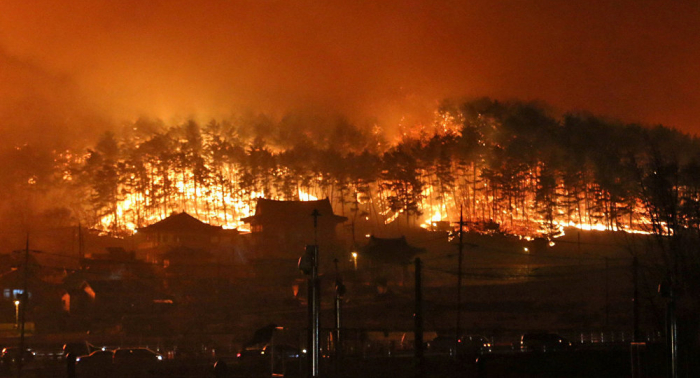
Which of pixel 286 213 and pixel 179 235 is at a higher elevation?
pixel 286 213

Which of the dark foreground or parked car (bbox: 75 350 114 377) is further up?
the dark foreground

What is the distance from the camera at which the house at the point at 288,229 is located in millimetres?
56781

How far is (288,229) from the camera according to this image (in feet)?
191

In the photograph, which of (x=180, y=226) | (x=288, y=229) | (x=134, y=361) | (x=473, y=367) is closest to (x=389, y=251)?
(x=288, y=229)

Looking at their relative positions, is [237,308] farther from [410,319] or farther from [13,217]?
[13,217]

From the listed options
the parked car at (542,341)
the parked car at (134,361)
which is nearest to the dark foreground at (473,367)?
the parked car at (134,361)

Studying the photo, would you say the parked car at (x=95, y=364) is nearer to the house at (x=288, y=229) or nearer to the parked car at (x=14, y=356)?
the parked car at (x=14, y=356)

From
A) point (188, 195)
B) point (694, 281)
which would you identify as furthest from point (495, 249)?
point (694, 281)

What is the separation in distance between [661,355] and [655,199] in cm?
605

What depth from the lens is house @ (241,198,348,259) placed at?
56781 millimetres

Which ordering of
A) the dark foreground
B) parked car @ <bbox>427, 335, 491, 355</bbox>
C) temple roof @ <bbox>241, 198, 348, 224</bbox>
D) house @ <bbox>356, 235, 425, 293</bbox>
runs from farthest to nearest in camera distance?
1. temple roof @ <bbox>241, 198, 348, 224</bbox>
2. house @ <bbox>356, 235, 425, 293</bbox>
3. parked car @ <bbox>427, 335, 491, 355</bbox>
4. the dark foreground

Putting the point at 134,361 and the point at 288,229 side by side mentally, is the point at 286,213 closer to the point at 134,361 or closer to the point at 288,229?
the point at 288,229

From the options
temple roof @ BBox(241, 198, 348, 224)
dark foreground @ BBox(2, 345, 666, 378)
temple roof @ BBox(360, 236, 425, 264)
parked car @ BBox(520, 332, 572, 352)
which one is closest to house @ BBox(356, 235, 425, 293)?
temple roof @ BBox(360, 236, 425, 264)

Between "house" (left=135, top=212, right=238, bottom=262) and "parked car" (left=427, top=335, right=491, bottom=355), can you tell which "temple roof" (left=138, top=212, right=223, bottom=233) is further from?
"parked car" (left=427, top=335, right=491, bottom=355)
